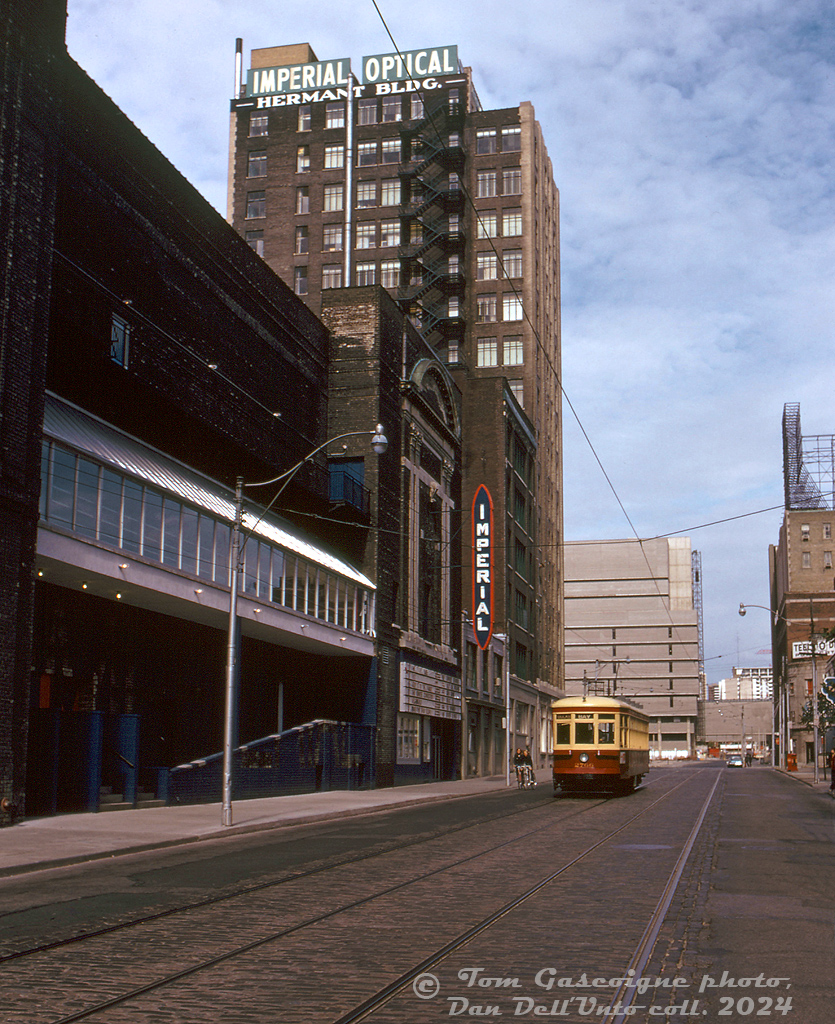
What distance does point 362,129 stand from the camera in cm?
8569

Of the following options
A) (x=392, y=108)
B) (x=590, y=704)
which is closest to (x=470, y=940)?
(x=590, y=704)

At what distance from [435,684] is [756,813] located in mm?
21510

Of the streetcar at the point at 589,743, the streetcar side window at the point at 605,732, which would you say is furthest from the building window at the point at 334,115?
the streetcar side window at the point at 605,732

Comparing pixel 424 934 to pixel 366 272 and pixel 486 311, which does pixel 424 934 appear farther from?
pixel 366 272

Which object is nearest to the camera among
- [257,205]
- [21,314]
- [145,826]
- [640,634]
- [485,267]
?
[145,826]

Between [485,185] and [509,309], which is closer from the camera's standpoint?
[509,309]

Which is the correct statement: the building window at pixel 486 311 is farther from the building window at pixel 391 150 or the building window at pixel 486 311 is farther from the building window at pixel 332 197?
the building window at pixel 332 197

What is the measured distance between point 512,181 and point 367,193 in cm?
1127

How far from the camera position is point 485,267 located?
277ft

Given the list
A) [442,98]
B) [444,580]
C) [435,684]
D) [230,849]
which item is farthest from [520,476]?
[230,849]

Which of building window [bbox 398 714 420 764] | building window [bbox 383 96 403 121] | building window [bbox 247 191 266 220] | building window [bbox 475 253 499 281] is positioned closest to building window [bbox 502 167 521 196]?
building window [bbox 475 253 499 281]

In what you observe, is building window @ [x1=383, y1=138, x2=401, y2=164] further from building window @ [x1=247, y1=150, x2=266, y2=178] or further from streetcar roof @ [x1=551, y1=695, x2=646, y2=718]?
streetcar roof @ [x1=551, y1=695, x2=646, y2=718]

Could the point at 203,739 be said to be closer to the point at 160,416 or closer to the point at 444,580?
the point at 160,416

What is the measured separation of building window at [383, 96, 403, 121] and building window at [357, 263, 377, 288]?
11.8m
